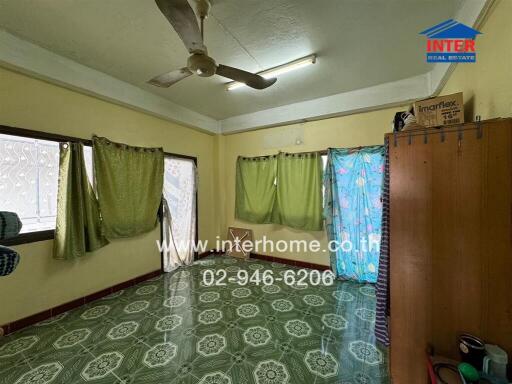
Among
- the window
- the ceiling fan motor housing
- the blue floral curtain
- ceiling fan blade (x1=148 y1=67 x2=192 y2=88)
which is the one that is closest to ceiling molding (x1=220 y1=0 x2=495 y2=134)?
the blue floral curtain

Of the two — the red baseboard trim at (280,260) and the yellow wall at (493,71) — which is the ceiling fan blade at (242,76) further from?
the red baseboard trim at (280,260)

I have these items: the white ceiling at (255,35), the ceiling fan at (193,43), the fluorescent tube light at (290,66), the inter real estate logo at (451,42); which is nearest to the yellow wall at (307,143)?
the white ceiling at (255,35)

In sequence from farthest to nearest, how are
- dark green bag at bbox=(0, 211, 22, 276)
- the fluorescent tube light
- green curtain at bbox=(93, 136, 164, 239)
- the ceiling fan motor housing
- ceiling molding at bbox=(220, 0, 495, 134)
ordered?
green curtain at bbox=(93, 136, 164, 239) < ceiling molding at bbox=(220, 0, 495, 134) < the fluorescent tube light < the ceiling fan motor housing < dark green bag at bbox=(0, 211, 22, 276)

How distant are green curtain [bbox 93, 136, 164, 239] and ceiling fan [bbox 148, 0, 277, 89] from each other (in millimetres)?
1249

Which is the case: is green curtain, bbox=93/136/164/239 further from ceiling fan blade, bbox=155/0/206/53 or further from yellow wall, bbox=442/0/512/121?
yellow wall, bbox=442/0/512/121

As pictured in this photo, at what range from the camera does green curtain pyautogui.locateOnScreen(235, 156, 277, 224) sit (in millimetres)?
3539

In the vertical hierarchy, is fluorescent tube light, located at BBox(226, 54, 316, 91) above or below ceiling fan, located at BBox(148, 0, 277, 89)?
above

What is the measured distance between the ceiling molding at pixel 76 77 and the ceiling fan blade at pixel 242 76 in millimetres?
1583

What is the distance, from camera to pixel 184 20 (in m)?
1.18

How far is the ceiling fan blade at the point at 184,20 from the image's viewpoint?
3.55ft

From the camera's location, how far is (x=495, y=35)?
1.24 m

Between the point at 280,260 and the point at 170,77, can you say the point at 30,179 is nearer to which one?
the point at 170,77

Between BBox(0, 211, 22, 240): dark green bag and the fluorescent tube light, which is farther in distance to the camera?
the fluorescent tube light

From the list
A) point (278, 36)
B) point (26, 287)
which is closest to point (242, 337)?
point (26, 287)
